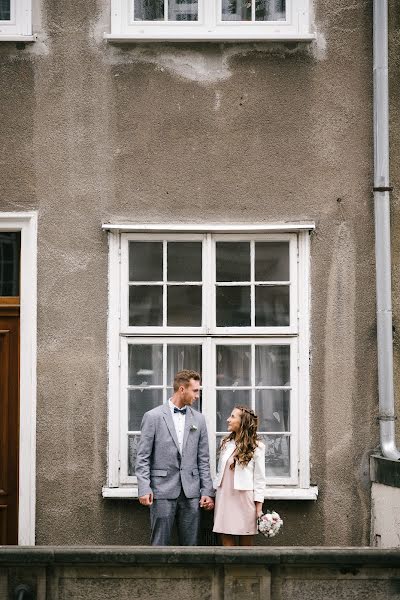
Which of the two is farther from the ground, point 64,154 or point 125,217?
point 64,154

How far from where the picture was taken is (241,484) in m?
8.02

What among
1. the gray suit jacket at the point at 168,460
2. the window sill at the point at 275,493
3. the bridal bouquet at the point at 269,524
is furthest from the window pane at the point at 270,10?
the bridal bouquet at the point at 269,524

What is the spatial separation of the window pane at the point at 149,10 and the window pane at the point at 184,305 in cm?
241

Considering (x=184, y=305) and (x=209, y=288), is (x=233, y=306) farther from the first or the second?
(x=184, y=305)

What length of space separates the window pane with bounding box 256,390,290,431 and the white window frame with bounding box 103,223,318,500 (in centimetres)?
9

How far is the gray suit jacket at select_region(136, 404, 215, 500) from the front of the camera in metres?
8.20

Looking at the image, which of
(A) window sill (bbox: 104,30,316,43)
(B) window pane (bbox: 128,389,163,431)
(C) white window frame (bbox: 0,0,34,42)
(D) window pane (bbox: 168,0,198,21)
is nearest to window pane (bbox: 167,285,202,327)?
(B) window pane (bbox: 128,389,163,431)

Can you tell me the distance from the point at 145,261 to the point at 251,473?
212 cm

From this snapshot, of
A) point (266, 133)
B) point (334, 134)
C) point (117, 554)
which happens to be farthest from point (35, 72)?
point (117, 554)

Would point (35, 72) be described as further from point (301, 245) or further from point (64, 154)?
point (301, 245)

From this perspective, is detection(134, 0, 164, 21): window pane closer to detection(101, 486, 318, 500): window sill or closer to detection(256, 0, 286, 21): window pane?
detection(256, 0, 286, 21): window pane

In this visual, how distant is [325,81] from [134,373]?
10.1 ft

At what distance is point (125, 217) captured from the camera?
882 cm

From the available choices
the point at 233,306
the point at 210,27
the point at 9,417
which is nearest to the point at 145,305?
the point at 233,306
